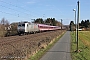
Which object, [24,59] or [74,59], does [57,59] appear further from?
[24,59]

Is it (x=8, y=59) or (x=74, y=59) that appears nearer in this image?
(x=8, y=59)

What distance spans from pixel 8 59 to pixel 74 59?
5.49 meters

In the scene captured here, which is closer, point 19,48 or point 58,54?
point 19,48

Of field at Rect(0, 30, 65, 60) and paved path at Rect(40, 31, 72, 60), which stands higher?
field at Rect(0, 30, 65, 60)

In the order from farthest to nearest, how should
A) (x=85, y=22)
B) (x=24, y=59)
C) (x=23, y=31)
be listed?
(x=85, y=22), (x=23, y=31), (x=24, y=59)

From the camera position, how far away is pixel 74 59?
15727 mm

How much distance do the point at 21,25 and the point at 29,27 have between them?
12.5 ft

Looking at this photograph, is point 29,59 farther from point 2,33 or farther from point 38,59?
A: point 2,33

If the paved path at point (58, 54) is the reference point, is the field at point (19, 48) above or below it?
above

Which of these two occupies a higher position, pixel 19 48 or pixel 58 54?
pixel 19 48

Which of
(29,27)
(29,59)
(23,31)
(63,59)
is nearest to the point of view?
(29,59)

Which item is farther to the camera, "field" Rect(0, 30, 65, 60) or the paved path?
the paved path

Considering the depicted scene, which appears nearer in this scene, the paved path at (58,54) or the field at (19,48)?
the field at (19,48)

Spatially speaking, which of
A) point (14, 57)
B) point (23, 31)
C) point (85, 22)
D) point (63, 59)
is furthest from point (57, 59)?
point (85, 22)
